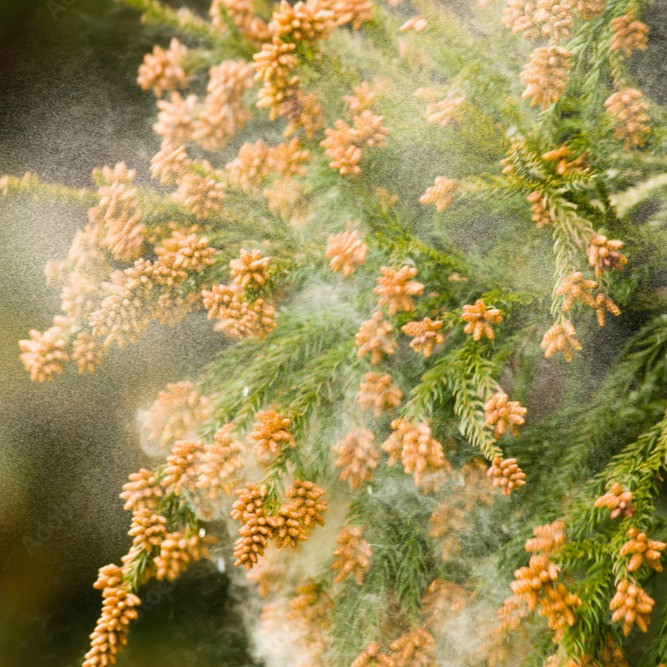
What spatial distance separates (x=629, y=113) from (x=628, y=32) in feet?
0.24

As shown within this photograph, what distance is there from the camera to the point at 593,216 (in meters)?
0.57

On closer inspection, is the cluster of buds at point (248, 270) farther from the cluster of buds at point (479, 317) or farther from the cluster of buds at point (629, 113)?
the cluster of buds at point (629, 113)

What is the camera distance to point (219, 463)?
56 centimetres

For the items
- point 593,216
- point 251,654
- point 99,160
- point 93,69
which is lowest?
point 251,654

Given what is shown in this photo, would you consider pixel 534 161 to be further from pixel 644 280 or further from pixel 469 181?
pixel 644 280

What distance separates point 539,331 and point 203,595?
635mm

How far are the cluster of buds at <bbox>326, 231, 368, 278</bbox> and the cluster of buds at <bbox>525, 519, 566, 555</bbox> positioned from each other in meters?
0.28

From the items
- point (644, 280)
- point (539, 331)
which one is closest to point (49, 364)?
point (539, 331)

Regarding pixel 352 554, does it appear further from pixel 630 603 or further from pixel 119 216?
pixel 119 216

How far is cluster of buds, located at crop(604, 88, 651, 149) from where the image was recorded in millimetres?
564

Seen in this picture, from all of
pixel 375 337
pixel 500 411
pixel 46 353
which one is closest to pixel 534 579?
pixel 500 411

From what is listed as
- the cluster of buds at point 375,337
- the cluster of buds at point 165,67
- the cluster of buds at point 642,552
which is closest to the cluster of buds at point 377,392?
the cluster of buds at point 375,337

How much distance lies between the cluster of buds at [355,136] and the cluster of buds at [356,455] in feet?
0.83

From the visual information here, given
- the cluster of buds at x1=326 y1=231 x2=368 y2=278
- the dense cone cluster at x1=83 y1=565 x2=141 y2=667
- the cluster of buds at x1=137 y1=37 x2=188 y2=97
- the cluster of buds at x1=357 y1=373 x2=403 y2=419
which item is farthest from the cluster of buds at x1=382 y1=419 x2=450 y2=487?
the cluster of buds at x1=137 y1=37 x2=188 y2=97
